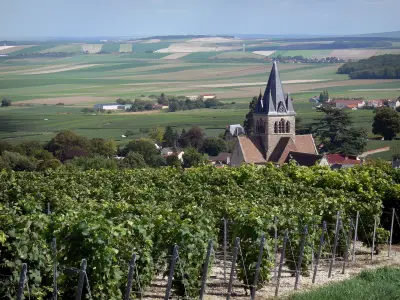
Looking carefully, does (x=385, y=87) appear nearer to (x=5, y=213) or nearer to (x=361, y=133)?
(x=361, y=133)

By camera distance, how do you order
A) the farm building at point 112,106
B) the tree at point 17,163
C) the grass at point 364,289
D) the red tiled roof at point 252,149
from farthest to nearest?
the farm building at point 112,106, the tree at point 17,163, the red tiled roof at point 252,149, the grass at point 364,289

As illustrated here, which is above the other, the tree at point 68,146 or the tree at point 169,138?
the tree at point 68,146

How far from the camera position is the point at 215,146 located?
3605 inches

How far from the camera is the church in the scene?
210 ft

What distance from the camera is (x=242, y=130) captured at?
100125 mm

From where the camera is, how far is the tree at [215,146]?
91.3 m

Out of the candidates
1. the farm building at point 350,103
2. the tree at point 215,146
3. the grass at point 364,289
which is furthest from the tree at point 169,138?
the grass at point 364,289

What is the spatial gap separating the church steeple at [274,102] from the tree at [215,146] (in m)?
24.7

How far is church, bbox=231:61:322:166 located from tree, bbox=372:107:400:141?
2632 cm

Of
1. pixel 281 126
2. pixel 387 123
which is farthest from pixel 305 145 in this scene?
pixel 387 123

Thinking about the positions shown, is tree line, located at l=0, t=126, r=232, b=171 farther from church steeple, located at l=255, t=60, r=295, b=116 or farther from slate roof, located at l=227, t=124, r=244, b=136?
church steeple, located at l=255, t=60, r=295, b=116

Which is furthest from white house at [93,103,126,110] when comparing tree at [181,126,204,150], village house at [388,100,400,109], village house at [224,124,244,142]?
tree at [181,126,204,150]

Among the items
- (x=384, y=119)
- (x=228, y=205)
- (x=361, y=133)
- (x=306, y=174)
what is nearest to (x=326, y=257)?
(x=228, y=205)

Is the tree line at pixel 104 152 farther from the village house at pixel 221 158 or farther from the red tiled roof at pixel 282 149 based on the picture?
the red tiled roof at pixel 282 149
